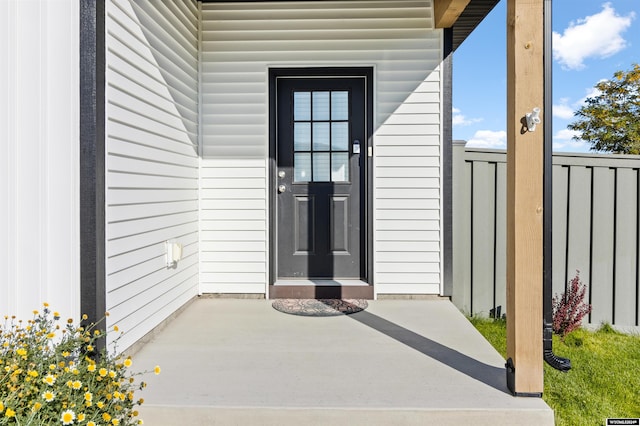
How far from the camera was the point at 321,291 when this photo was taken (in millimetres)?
3699

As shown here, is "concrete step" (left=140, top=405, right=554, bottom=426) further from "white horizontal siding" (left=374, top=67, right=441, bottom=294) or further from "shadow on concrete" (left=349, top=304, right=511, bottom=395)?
"white horizontal siding" (left=374, top=67, right=441, bottom=294)

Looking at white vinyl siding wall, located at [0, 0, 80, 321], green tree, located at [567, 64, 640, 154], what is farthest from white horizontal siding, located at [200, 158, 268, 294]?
green tree, located at [567, 64, 640, 154]

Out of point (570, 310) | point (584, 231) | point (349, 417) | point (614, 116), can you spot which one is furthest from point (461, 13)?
point (614, 116)

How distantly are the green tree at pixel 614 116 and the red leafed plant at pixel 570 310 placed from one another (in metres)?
8.49

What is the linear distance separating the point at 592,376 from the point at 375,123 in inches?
92.9

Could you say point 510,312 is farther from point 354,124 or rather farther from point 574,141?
point 574,141

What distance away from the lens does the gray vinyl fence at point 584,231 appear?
11.6ft

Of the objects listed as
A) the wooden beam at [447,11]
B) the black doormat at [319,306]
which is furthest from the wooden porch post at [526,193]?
the black doormat at [319,306]

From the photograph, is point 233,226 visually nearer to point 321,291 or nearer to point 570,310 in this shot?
point 321,291

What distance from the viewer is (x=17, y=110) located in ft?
6.10

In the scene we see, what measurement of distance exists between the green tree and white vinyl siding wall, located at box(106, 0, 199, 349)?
34.4 feet

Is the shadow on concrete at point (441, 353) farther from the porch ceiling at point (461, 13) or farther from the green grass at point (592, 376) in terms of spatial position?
the porch ceiling at point (461, 13)

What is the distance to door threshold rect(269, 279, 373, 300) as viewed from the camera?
3.70 meters

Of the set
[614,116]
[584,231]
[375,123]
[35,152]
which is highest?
[614,116]
